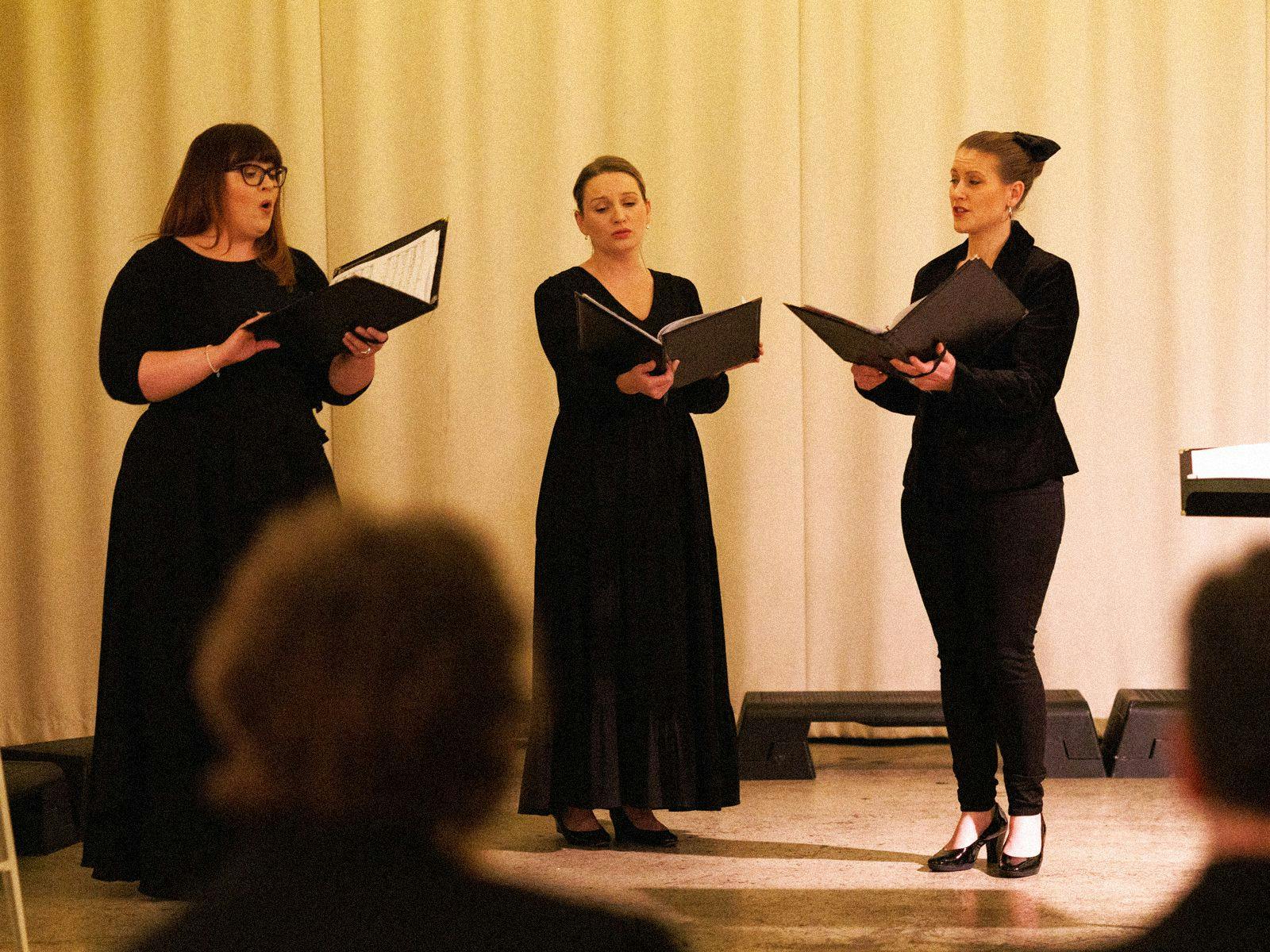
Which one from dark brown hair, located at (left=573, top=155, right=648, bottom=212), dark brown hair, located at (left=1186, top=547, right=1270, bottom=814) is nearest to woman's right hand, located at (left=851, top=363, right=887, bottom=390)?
dark brown hair, located at (left=573, top=155, right=648, bottom=212)

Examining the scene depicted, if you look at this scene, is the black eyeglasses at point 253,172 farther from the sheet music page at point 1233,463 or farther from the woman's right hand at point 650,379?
the sheet music page at point 1233,463

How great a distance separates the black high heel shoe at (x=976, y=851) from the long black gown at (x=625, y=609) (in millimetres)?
515

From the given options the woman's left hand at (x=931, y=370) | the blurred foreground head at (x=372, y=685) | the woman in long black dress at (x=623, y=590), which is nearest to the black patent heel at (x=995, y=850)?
the woman in long black dress at (x=623, y=590)

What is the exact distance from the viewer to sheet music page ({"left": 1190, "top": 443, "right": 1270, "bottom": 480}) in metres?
2.38

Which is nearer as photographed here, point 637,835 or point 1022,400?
point 1022,400

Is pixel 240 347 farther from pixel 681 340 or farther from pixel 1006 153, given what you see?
pixel 1006 153

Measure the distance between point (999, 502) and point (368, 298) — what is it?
1.43 metres

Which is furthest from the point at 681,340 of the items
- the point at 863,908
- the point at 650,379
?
the point at 863,908

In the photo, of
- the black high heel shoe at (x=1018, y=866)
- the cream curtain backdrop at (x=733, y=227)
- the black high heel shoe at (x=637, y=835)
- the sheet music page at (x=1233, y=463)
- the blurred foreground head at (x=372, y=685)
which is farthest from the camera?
the cream curtain backdrop at (x=733, y=227)

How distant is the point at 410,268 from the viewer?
2.87m

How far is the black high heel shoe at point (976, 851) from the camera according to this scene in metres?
3.27

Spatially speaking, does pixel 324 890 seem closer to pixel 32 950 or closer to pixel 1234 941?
pixel 1234 941

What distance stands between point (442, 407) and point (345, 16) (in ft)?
4.57

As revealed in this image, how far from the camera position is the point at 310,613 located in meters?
0.87
